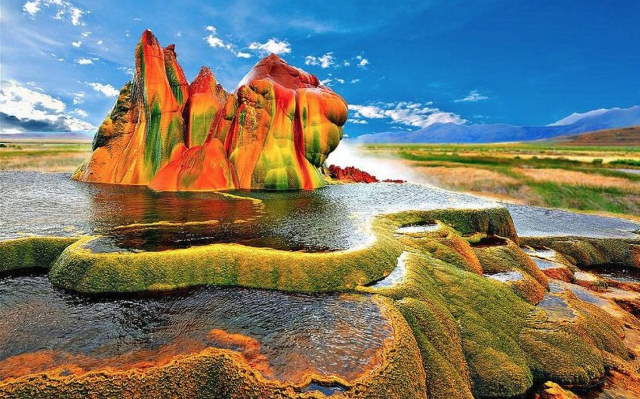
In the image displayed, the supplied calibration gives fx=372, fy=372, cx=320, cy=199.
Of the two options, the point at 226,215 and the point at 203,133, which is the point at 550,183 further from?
the point at 226,215

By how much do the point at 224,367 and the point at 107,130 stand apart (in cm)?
3498

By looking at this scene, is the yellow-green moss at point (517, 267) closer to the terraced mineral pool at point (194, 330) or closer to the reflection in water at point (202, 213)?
the reflection in water at point (202, 213)

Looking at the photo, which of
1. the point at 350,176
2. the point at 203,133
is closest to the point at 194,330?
the point at 203,133

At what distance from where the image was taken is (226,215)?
71.5 ft

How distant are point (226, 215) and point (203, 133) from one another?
56.7ft

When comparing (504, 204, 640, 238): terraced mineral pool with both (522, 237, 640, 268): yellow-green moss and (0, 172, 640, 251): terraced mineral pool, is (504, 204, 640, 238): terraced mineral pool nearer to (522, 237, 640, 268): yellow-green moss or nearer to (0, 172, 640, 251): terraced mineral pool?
(0, 172, 640, 251): terraced mineral pool

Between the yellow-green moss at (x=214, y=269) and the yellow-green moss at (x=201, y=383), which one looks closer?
the yellow-green moss at (x=201, y=383)

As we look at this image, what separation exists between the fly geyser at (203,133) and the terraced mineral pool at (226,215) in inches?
119

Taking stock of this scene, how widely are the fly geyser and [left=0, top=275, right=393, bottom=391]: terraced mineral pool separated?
860 inches

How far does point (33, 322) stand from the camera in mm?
10367

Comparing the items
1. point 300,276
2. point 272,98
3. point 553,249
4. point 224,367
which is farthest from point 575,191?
point 224,367

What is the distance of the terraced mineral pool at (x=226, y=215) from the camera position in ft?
55.0

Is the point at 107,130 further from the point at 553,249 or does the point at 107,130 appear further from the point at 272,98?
the point at 553,249

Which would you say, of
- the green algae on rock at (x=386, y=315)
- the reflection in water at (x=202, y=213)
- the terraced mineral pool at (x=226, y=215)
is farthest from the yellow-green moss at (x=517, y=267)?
the reflection in water at (x=202, y=213)
